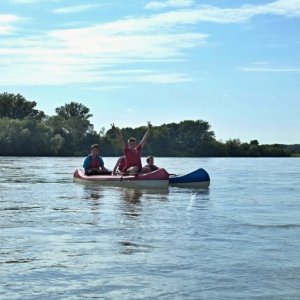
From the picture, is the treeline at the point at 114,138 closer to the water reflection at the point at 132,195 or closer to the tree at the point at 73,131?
the tree at the point at 73,131

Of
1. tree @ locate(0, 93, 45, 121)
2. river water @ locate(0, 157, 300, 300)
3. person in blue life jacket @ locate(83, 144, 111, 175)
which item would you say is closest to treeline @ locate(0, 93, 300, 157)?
tree @ locate(0, 93, 45, 121)

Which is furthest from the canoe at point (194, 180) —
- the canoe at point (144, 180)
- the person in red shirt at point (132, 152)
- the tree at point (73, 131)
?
the tree at point (73, 131)

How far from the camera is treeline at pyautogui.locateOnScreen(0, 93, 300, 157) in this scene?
8981 centimetres

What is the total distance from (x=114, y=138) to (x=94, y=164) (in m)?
79.7

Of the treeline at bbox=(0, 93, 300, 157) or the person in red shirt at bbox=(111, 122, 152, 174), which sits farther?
the treeline at bbox=(0, 93, 300, 157)

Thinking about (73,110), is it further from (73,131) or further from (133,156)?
(133,156)

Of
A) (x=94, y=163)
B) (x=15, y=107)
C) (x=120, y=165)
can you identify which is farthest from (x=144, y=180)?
(x=15, y=107)

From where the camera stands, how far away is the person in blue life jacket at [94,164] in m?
20.3

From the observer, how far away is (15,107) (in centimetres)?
10812

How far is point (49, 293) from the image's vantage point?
5.54 meters

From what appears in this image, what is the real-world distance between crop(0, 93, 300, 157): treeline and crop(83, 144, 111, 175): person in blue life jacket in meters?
58.4

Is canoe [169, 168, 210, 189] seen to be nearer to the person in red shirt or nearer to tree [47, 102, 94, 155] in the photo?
the person in red shirt

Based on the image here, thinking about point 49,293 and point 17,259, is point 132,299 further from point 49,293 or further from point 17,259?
point 17,259

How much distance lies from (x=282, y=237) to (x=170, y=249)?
1.87 meters
